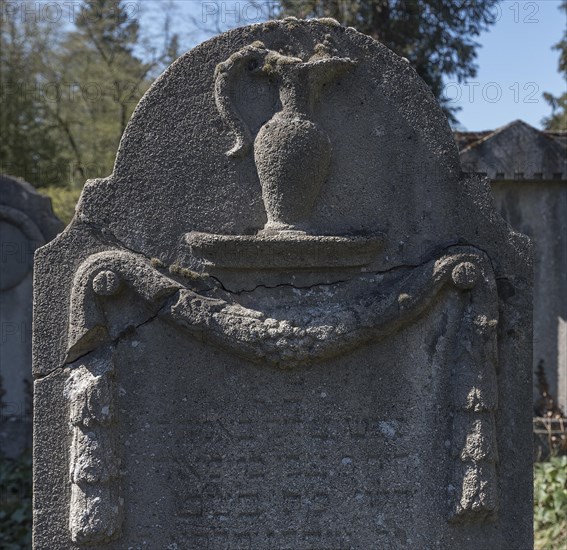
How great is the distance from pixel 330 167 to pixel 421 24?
806 centimetres

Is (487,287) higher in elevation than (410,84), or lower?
lower

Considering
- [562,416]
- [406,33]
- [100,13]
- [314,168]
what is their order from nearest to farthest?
1. [314,168]
2. [562,416]
3. [406,33]
4. [100,13]

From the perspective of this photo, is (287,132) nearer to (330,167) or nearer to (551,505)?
(330,167)

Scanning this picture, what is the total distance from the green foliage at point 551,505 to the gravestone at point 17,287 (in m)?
3.76

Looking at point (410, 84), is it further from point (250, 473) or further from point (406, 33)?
point (406, 33)

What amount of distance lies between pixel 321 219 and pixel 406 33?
801 centimetres

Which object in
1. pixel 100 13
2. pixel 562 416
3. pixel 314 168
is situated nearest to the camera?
pixel 314 168

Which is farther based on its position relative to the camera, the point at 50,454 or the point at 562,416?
the point at 562,416

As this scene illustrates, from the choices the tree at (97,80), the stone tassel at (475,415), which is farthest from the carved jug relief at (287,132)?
the tree at (97,80)

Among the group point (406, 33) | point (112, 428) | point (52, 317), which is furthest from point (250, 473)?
point (406, 33)

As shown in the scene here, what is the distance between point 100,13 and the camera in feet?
47.6

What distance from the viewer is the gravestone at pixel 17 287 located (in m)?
6.50

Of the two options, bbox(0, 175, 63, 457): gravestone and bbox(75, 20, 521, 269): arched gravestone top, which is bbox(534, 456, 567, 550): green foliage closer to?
bbox(75, 20, 521, 269): arched gravestone top

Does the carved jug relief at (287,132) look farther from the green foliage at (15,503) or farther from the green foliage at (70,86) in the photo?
the green foliage at (70,86)
